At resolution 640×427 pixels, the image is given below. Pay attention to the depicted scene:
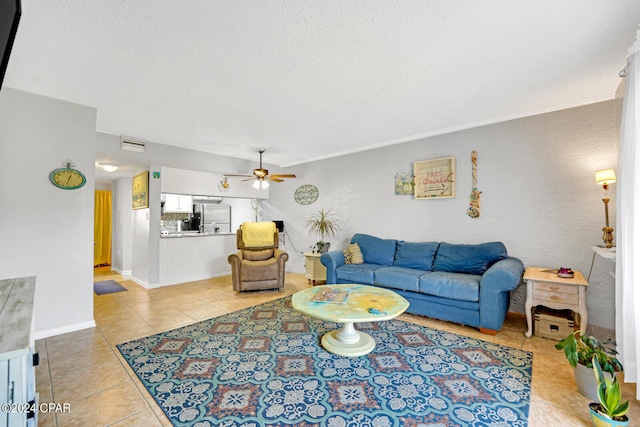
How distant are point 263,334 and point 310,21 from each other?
9.27 feet

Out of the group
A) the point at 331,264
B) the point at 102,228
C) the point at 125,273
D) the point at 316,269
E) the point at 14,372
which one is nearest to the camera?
the point at 14,372

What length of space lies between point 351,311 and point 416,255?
1.92 metres

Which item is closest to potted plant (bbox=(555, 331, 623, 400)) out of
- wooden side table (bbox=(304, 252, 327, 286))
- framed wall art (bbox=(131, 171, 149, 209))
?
wooden side table (bbox=(304, 252, 327, 286))

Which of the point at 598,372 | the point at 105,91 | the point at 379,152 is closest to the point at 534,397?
the point at 598,372

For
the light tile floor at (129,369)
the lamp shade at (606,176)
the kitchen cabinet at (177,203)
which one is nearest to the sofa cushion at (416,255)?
the light tile floor at (129,369)

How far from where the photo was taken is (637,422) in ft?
5.35

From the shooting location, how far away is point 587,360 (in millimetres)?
1823

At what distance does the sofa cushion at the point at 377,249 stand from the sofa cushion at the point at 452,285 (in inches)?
34.0

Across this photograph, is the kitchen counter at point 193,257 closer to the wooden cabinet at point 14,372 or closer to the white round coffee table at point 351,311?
the white round coffee table at point 351,311

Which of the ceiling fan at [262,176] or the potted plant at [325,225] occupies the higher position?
the ceiling fan at [262,176]

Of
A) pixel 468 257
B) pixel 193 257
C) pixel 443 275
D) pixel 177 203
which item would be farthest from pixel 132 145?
pixel 468 257

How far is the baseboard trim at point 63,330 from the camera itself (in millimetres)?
2754

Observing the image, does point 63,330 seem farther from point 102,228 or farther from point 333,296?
point 102,228

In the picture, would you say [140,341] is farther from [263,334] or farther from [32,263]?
[32,263]
